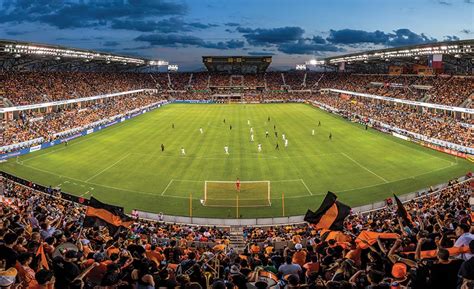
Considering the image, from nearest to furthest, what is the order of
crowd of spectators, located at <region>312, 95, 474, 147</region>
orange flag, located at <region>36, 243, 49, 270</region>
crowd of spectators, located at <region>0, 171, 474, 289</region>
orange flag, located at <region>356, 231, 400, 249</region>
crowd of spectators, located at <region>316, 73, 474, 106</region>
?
crowd of spectators, located at <region>0, 171, 474, 289</region>, orange flag, located at <region>36, 243, 49, 270</region>, orange flag, located at <region>356, 231, 400, 249</region>, crowd of spectators, located at <region>312, 95, 474, 147</region>, crowd of spectators, located at <region>316, 73, 474, 106</region>

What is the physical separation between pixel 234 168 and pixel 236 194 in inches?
297

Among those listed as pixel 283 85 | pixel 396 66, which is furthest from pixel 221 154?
pixel 283 85

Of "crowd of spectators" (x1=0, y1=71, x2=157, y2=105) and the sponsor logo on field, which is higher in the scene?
"crowd of spectators" (x1=0, y1=71, x2=157, y2=105)

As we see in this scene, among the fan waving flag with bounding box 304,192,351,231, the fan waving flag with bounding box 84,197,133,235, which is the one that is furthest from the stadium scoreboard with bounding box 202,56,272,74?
the fan waving flag with bounding box 304,192,351,231

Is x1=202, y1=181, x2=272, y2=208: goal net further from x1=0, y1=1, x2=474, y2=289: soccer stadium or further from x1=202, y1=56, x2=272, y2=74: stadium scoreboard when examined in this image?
x1=202, y1=56, x2=272, y2=74: stadium scoreboard

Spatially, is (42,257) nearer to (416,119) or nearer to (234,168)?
(234,168)

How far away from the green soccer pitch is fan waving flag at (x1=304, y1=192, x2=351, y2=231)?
13.9 meters

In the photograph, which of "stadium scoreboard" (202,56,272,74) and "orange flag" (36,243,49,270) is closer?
"orange flag" (36,243,49,270)

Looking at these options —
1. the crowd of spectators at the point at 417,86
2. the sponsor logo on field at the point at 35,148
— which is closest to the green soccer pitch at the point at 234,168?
the sponsor logo on field at the point at 35,148

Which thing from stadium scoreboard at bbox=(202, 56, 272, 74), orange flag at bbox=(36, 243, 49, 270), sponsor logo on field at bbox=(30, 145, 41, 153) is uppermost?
stadium scoreboard at bbox=(202, 56, 272, 74)

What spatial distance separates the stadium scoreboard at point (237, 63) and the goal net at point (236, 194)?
102 metres

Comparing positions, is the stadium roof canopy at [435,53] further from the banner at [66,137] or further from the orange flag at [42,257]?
the orange flag at [42,257]

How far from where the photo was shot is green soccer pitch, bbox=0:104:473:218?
2950 cm

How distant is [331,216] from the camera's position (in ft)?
42.0
